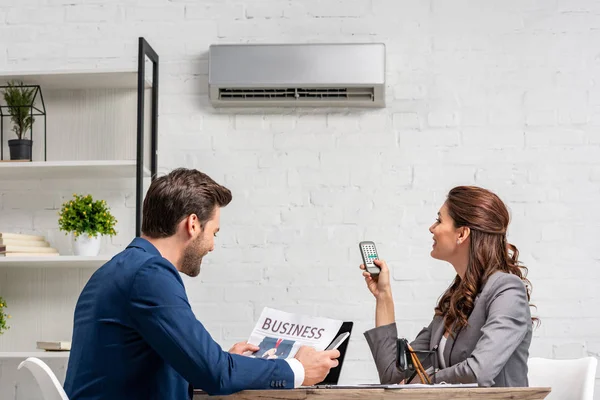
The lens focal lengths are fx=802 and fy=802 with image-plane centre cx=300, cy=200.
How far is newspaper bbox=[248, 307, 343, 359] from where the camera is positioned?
77.7 inches

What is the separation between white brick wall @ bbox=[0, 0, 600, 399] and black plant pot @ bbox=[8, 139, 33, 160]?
0.25 meters

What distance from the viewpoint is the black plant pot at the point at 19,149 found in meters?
3.27

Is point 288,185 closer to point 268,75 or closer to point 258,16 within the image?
point 268,75

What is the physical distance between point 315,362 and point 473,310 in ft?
2.06

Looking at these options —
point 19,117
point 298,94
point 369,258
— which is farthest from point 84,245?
point 369,258

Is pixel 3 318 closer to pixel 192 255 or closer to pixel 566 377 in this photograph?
pixel 192 255

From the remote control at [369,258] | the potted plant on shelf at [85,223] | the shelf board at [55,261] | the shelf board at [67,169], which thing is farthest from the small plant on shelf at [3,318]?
the remote control at [369,258]

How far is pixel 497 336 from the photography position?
84.8 inches

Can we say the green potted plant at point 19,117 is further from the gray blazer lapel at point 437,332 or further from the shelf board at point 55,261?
the gray blazer lapel at point 437,332

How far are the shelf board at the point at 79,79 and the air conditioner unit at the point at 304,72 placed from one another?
353mm

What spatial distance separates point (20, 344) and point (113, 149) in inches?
35.9

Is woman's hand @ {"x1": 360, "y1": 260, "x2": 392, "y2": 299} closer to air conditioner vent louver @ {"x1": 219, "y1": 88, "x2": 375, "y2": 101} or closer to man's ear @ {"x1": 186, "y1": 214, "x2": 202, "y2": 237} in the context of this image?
man's ear @ {"x1": 186, "y1": 214, "x2": 202, "y2": 237}

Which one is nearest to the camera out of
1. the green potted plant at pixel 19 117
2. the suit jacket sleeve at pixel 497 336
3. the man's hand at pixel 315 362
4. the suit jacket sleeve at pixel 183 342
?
the suit jacket sleeve at pixel 183 342

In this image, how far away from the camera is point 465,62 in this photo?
3418 millimetres
